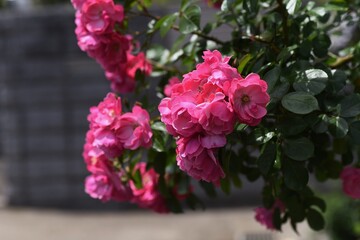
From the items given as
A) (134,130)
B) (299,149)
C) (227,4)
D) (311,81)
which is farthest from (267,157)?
(227,4)

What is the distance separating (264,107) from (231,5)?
1.79ft

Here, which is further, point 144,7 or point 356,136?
point 144,7

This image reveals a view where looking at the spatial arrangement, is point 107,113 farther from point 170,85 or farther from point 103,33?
point 170,85

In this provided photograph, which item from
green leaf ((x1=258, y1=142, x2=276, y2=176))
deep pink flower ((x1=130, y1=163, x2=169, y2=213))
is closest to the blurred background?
deep pink flower ((x1=130, y1=163, x2=169, y2=213))

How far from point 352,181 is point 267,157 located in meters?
0.45

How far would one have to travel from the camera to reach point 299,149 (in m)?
1.25

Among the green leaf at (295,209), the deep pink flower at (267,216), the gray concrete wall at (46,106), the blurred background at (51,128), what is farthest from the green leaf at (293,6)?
the gray concrete wall at (46,106)

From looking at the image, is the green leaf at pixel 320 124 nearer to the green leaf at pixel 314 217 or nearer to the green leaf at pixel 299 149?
the green leaf at pixel 299 149

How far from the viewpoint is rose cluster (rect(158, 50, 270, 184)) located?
1076 mm

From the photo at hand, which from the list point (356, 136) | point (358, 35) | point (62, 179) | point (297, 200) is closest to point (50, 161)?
point (62, 179)

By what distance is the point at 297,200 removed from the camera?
5.45 feet

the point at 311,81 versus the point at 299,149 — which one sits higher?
the point at 311,81

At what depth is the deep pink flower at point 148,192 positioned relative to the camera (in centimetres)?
182

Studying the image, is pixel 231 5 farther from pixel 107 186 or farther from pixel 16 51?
pixel 16 51
